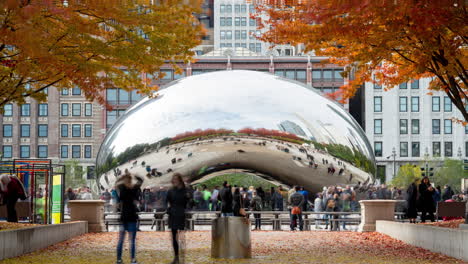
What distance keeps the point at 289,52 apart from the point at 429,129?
38656 mm

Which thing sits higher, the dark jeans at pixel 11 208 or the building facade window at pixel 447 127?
the building facade window at pixel 447 127

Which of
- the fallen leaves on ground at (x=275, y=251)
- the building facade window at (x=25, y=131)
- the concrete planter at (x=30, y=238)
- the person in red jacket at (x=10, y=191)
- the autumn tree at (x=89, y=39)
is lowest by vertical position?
the fallen leaves on ground at (x=275, y=251)

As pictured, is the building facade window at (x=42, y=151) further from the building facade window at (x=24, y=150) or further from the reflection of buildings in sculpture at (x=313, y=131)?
the reflection of buildings in sculpture at (x=313, y=131)

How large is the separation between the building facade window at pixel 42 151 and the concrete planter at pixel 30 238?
8128 centimetres

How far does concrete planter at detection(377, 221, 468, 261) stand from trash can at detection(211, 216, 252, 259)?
3956mm

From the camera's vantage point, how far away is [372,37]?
16.0 m

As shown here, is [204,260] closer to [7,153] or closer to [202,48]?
[7,153]

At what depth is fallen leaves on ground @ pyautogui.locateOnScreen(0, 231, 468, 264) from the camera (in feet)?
47.1

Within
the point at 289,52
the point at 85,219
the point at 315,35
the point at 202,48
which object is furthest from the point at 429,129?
the point at 315,35

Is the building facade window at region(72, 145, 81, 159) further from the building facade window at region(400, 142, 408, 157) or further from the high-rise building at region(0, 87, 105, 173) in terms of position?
the building facade window at region(400, 142, 408, 157)

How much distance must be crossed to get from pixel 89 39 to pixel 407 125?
292 feet

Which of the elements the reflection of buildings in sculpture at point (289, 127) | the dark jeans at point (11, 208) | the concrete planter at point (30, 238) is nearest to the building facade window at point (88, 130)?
the reflection of buildings in sculpture at point (289, 127)

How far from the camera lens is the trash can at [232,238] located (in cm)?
1463

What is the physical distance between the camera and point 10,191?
19438 mm
